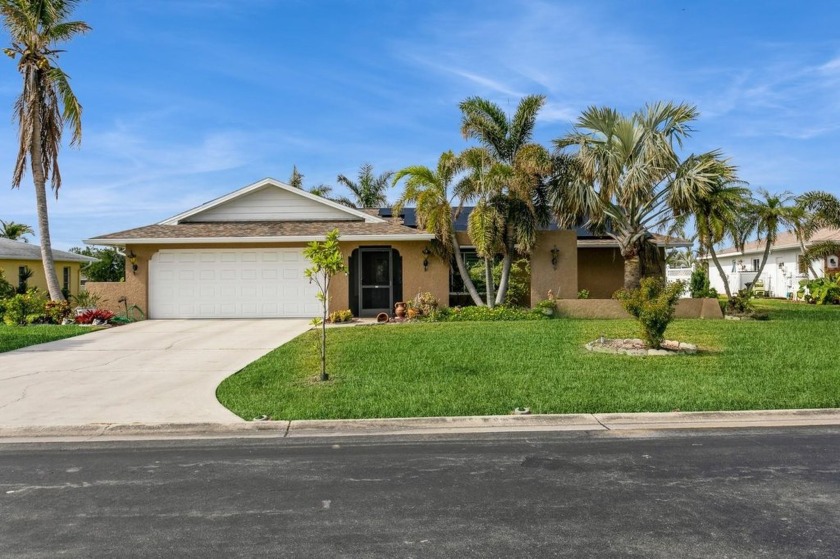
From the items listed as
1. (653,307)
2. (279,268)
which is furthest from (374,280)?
(653,307)

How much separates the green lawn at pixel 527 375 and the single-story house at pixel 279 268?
4.72 metres

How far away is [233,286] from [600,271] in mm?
12730

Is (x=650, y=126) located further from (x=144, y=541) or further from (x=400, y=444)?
(x=144, y=541)

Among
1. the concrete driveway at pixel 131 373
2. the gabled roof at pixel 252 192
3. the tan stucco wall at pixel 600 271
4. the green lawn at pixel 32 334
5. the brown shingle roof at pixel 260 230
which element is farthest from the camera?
the tan stucco wall at pixel 600 271

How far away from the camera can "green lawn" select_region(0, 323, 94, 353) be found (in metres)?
13.7

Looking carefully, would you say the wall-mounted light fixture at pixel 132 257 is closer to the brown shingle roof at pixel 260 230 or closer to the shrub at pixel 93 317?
the brown shingle roof at pixel 260 230

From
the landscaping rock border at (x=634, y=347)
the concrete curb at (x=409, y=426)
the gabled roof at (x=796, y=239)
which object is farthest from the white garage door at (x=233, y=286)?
the gabled roof at (x=796, y=239)

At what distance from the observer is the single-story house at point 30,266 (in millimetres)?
26062

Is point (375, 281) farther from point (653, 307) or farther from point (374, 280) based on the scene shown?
point (653, 307)

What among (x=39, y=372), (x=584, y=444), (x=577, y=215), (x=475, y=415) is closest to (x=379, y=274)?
(x=577, y=215)

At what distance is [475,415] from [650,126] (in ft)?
41.9

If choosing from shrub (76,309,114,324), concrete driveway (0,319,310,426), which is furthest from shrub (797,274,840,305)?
shrub (76,309,114,324)

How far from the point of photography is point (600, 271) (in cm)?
2245

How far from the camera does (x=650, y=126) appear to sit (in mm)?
17234
